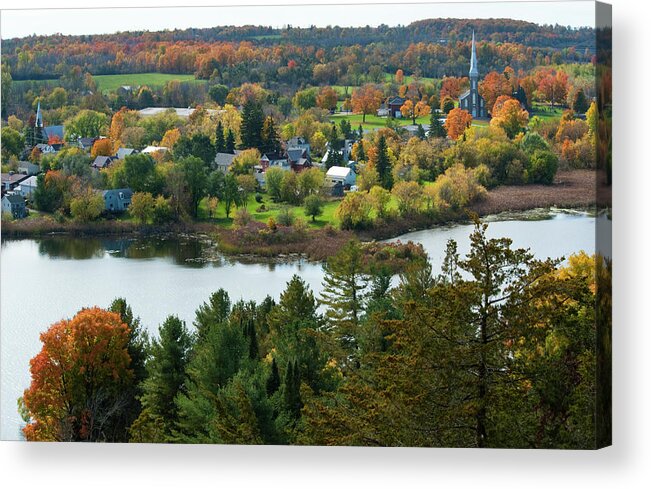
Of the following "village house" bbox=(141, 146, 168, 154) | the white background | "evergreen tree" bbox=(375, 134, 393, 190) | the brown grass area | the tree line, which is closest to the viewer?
the tree line

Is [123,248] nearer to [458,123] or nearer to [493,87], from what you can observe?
[458,123]

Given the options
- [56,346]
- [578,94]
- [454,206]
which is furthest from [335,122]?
[56,346]

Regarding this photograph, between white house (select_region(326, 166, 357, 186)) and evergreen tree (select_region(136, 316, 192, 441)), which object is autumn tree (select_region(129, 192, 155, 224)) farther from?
white house (select_region(326, 166, 357, 186))

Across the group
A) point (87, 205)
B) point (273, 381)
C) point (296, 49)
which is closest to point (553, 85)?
point (296, 49)

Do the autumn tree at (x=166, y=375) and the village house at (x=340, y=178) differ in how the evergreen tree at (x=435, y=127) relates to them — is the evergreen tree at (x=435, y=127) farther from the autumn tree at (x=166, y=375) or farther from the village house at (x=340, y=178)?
the autumn tree at (x=166, y=375)

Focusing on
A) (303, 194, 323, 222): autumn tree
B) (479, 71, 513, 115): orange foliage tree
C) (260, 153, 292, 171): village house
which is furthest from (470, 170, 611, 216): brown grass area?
(260, 153, 292, 171): village house

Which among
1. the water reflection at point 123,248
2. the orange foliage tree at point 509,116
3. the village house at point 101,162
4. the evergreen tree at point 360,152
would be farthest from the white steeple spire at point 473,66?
the village house at point 101,162
